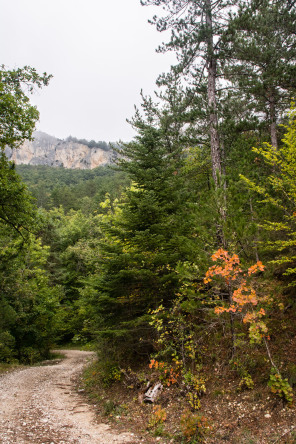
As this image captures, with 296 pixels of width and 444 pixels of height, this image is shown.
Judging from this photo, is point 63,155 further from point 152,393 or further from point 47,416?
point 152,393

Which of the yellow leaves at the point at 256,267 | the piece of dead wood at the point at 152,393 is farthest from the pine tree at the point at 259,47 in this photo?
the piece of dead wood at the point at 152,393

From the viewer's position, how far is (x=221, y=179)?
616 cm

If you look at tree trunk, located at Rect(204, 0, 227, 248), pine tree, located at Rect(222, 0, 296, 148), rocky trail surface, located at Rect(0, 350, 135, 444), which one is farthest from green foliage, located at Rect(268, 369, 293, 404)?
pine tree, located at Rect(222, 0, 296, 148)

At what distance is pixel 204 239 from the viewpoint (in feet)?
19.1

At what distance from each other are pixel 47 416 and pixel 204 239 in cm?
563

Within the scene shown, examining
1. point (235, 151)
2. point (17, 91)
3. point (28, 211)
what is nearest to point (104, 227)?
point (28, 211)

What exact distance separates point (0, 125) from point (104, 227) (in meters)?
4.48

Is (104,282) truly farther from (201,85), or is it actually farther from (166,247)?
(201,85)

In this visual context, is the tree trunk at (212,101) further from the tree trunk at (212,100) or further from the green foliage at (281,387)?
the green foliage at (281,387)

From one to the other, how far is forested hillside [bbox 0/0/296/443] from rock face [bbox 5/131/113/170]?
105678 millimetres

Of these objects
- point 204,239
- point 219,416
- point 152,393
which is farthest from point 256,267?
point 152,393

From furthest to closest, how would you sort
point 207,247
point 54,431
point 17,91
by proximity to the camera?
point 17,91 < point 207,247 < point 54,431

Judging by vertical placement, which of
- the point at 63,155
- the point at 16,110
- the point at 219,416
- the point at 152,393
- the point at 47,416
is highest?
the point at 63,155

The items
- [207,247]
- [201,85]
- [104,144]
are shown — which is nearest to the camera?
[207,247]
